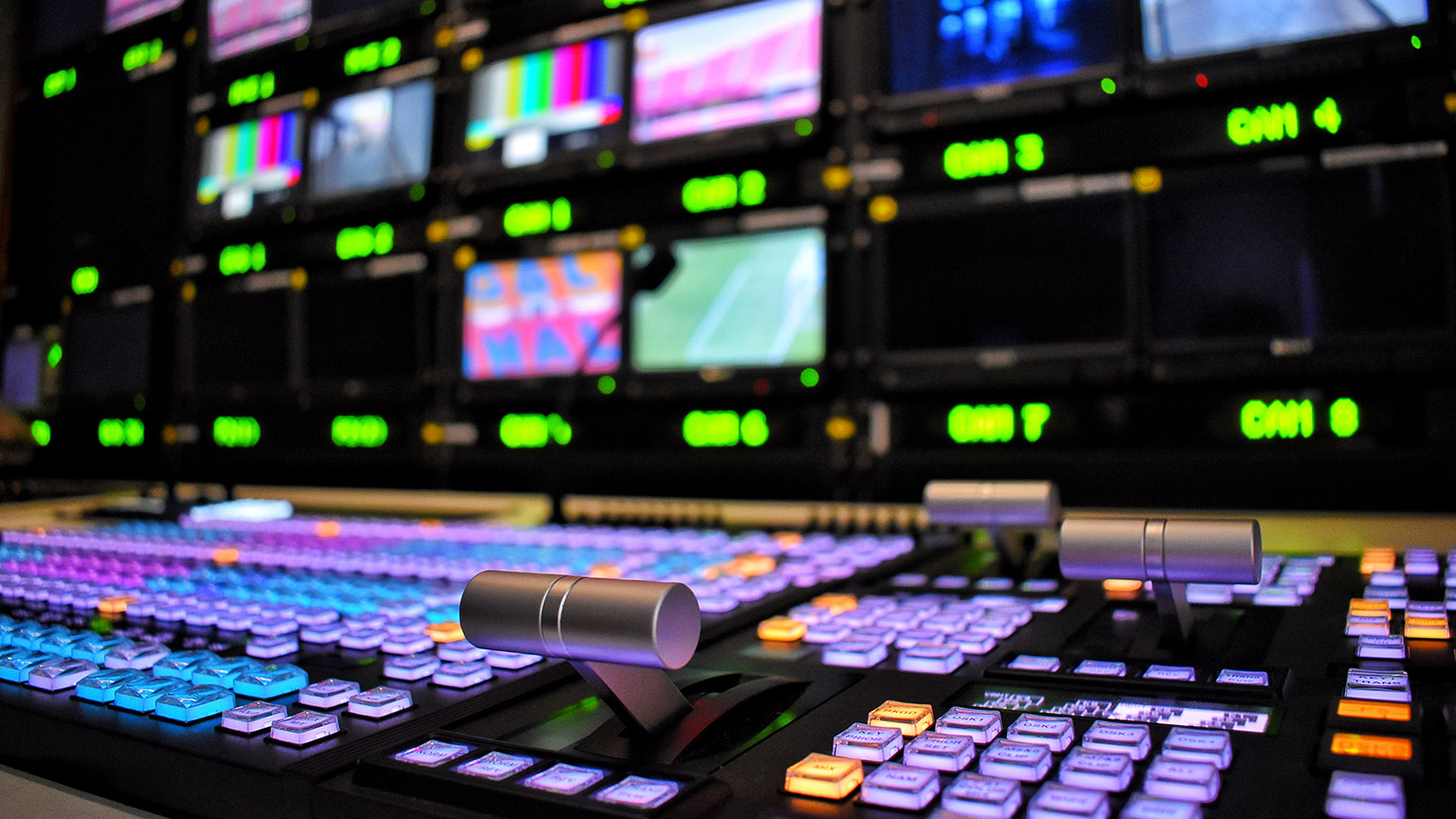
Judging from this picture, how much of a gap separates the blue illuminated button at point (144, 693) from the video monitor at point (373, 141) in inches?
65.9

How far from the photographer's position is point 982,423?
161cm

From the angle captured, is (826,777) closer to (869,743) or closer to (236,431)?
(869,743)

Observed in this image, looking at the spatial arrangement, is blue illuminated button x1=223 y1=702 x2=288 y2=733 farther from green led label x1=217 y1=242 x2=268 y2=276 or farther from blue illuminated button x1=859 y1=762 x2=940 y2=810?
green led label x1=217 y1=242 x2=268 y2=276

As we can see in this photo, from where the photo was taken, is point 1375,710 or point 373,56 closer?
point 1375,710

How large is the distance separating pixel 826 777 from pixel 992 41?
1.43 m

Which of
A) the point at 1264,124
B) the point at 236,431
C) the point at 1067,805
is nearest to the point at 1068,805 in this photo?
the point at 1067,805

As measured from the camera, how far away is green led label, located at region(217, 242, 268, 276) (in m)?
2.48

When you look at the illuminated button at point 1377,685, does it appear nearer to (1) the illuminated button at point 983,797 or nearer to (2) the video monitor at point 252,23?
(1) the illuminated button at point 983,797

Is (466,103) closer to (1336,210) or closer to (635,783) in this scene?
(1336,210)

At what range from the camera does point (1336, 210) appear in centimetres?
138

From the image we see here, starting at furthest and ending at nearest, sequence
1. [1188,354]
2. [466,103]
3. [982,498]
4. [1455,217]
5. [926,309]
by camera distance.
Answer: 1. [466,103]
2. [926,309]
3. [1188,354]
4. [1455,217]
5. [982,498]

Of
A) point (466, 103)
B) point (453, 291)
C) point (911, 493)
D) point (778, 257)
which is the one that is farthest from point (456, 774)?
point (466, 103)

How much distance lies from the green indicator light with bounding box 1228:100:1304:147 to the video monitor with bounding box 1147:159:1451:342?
62 millimetres

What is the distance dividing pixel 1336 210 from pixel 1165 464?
16.4 inches
